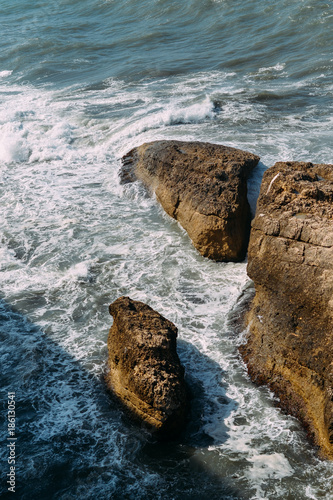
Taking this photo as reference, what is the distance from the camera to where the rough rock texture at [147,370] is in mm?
5602

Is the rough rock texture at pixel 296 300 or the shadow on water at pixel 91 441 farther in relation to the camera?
the rough rock texture at pixel 296 300

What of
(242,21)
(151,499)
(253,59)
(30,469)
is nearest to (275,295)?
(151,499)

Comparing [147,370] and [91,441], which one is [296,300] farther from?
[91,441]

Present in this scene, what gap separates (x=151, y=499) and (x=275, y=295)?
2.74 meters

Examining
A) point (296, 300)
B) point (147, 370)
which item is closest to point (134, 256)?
point (147, 370)

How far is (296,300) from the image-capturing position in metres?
6.11

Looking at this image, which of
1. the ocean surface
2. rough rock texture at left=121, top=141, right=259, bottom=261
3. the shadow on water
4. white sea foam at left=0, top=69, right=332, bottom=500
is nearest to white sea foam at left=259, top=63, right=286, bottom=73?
the ocean surface

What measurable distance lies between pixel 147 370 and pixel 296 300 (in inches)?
75.2

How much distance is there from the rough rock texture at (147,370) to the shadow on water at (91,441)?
19 centimetres

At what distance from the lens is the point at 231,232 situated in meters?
8.42

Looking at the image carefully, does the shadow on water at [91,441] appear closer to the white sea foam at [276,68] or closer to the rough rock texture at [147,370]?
the rough rock texture at [147,370]

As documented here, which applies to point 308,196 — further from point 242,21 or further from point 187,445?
point 242,21

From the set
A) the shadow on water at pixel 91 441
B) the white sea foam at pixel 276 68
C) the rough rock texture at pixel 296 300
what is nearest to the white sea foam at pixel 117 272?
the shadow on water at pixel 91 441

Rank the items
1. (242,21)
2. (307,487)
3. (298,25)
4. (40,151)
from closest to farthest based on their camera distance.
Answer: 1. (307,487)
2. (40,151)
3. (298,25)
4. (242,21)
